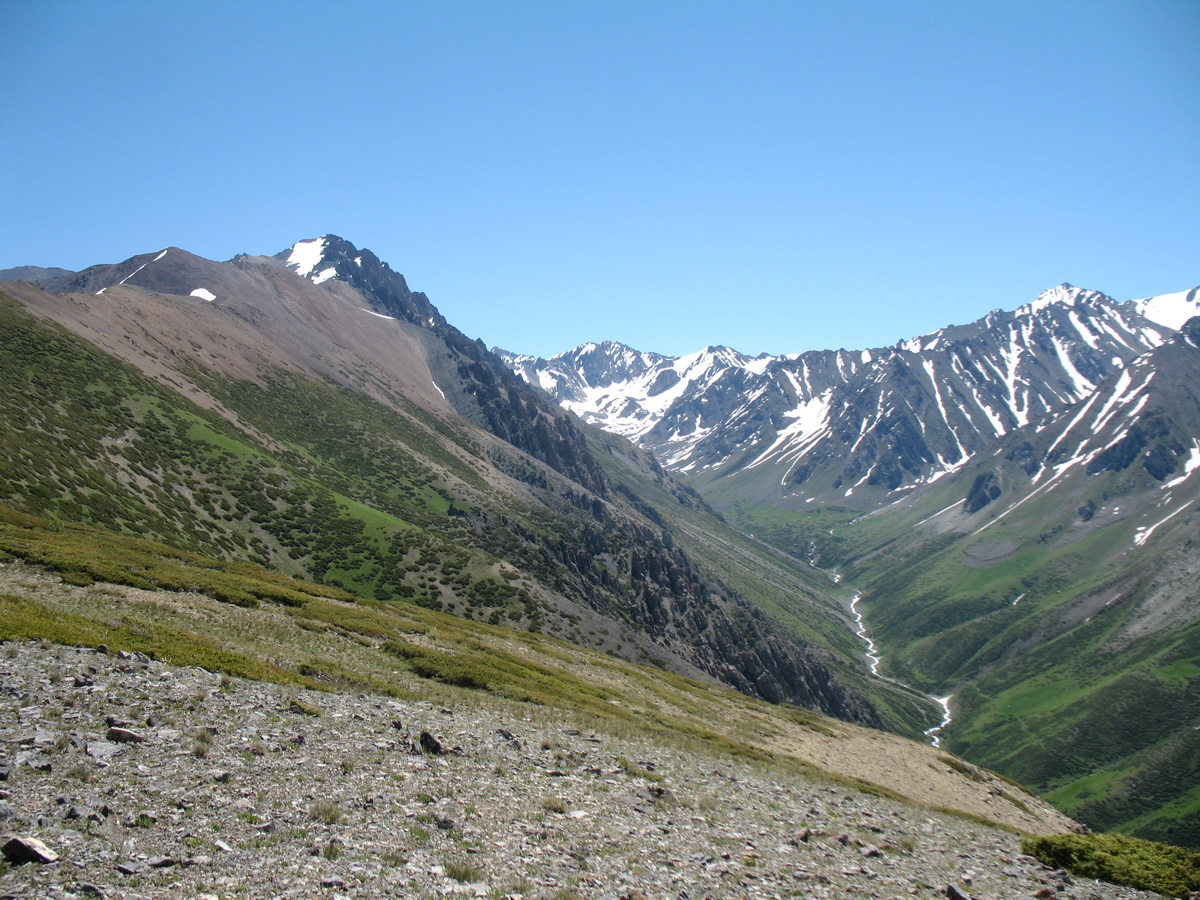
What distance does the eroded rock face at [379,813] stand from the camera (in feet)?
46.5

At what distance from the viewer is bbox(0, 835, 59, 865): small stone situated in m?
12.4

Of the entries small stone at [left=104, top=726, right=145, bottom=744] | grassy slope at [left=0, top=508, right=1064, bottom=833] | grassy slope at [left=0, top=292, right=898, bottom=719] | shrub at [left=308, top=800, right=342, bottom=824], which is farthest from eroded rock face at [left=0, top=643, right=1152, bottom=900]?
grassy slope at [left=0, top=292, right=898, bottom=719]

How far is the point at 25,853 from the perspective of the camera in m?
12.5

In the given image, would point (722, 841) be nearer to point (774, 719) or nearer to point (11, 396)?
point (774, 719)

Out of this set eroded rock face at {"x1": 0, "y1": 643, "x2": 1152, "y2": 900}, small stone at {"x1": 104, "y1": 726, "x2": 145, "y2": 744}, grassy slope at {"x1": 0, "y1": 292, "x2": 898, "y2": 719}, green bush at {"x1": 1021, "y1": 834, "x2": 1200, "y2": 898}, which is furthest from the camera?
grassy slope at {"x1": 0, "y1": 292, "x2": 898, "y2": 719}

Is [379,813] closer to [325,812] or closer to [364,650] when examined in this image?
[325,812]

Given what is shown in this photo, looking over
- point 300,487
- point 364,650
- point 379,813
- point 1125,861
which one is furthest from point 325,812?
point 300,487

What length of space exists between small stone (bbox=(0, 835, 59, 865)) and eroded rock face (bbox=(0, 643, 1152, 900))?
0.21 feet

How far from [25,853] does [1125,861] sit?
35237 mm

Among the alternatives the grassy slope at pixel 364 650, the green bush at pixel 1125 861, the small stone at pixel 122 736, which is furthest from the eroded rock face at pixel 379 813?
the grassy slope at pixel 364 650

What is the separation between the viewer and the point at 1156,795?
630 ft

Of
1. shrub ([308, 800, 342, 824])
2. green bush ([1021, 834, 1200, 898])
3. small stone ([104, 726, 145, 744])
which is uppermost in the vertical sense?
green bush ([1021, 834, 1200, 898])

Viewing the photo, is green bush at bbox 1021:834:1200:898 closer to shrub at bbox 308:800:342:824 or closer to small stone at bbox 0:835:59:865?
shrub at bbox 308:800:342:824

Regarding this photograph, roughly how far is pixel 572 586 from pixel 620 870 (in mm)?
108845
